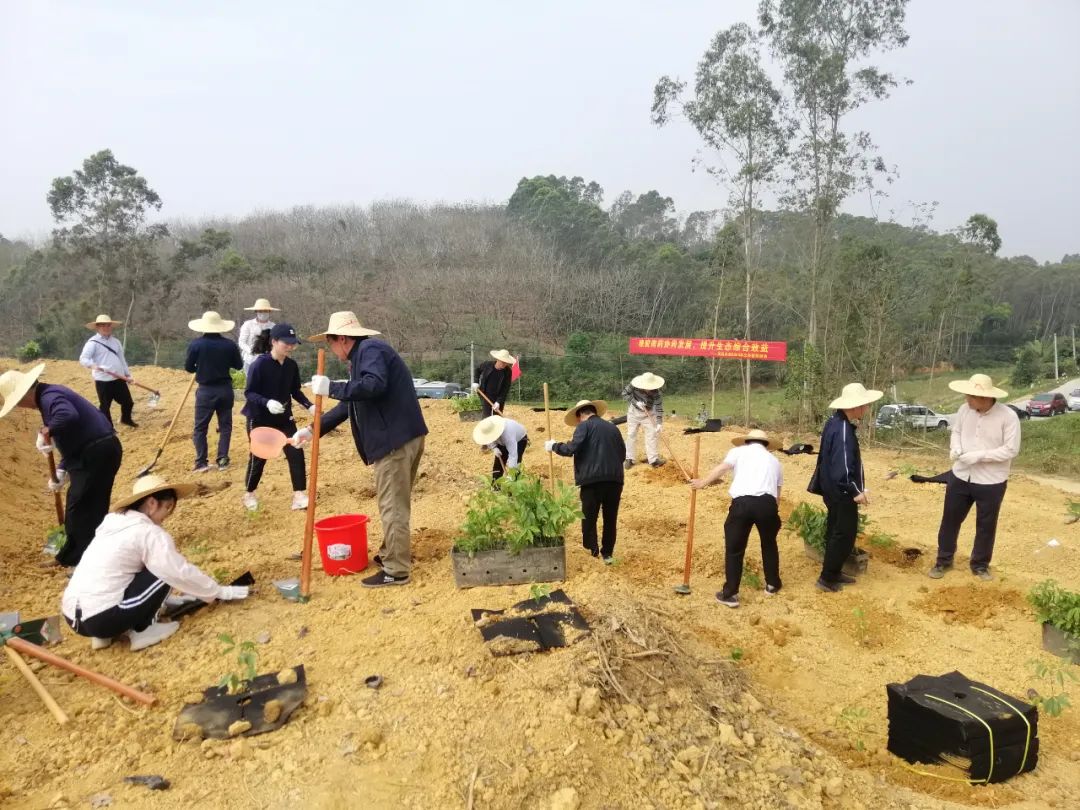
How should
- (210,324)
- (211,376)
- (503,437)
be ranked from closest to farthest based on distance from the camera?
(503,437) < (211,376) < (210,324)

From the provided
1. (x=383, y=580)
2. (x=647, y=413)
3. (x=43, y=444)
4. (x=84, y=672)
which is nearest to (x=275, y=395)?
(x=43, y=444)

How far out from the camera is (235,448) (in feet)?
31.2

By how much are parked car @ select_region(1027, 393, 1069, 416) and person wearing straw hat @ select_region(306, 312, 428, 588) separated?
26576 millimetres


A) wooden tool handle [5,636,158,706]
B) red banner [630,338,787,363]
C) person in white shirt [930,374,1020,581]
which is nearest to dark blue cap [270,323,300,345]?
Answer: wooden tool handle [5,636,158,706]

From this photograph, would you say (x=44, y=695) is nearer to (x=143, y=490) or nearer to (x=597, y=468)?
(x=143, y=490)

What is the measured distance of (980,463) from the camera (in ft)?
18.5

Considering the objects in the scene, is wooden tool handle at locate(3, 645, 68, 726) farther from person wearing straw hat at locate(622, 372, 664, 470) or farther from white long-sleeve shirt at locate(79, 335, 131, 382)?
person wearing straw hat at locate(622, 372, 664, 470)

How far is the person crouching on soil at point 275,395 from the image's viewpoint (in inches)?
257

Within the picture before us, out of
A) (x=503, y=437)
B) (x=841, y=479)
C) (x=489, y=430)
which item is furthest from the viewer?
(x=503, y=437)

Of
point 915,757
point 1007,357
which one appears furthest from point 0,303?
point 1007,357

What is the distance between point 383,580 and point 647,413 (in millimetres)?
5521

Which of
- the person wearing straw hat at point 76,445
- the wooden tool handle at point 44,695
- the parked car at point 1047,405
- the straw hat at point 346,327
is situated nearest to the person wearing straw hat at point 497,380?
the straw hat at point 346,327

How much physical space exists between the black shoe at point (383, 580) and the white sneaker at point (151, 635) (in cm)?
125

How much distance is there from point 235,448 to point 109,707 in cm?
647
